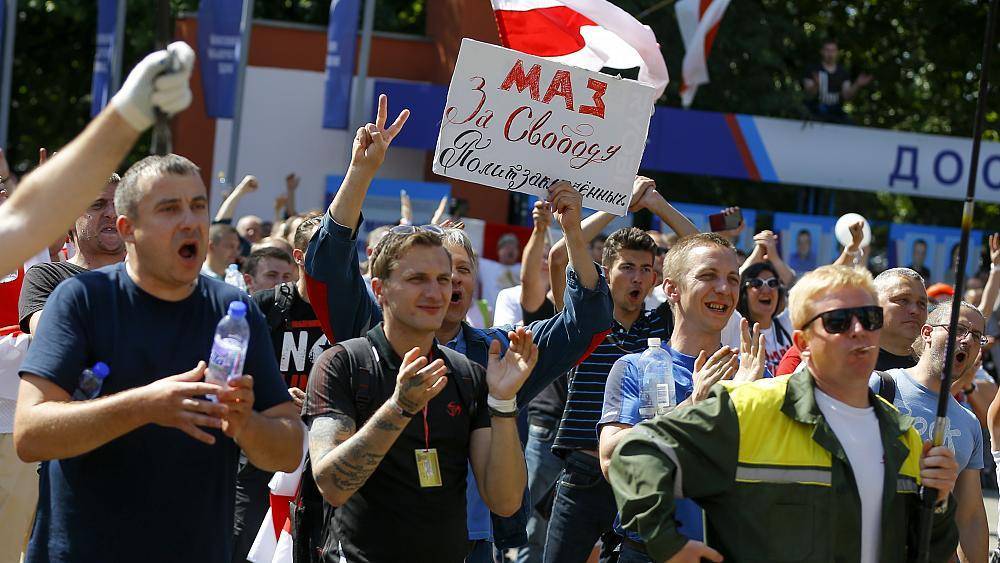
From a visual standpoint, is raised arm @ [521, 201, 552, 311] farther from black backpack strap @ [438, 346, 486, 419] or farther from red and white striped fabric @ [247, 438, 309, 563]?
black backpack strap @ [438, 346, 486, 419]

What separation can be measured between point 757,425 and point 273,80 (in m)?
17.2

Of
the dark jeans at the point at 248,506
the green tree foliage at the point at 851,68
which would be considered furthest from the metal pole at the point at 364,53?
the dark jeans at the point at 248,506

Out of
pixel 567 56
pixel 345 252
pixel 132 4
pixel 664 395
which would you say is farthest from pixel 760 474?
pixel 132 4

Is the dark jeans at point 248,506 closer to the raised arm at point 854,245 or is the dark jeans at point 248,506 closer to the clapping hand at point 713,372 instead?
the clapping hand at point 713,372

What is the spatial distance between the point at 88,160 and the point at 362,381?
1.29m

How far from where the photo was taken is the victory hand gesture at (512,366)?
4.08 metres

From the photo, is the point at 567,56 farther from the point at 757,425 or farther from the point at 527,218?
the point at 527,218

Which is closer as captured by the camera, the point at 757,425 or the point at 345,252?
the point at 757,425

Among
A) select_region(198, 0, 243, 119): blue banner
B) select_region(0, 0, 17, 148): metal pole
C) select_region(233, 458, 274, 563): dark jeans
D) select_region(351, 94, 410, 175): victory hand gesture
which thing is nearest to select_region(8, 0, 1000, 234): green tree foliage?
select_region(0, 0, 17, 148): metal pole

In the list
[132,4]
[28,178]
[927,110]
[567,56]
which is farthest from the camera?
[927,110]

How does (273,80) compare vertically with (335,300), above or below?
above

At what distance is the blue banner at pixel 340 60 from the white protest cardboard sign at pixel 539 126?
12350 mm

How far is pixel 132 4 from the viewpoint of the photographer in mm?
21797

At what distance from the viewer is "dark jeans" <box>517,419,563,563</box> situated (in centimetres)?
712
